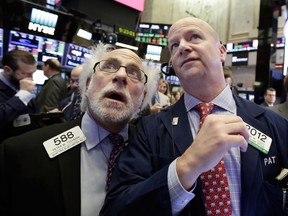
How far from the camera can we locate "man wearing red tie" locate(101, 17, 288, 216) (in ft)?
2.93

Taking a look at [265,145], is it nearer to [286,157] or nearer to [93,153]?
[286,157]

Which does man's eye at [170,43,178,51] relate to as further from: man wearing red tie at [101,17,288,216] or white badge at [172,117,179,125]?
white badge at [172,117,179,125]

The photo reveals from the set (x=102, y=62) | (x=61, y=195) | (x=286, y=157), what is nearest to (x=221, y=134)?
(x=286, y=157)

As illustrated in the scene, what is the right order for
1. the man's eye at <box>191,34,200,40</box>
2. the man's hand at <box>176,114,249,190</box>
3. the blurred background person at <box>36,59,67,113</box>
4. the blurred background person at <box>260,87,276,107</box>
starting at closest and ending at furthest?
the man's hand at <box>176,114,249,190</box>, the man's eye at <box>191,34,200,40</box>, the blurred background person at <box>36,59,67,113</box>, the blurred background person at <box>260,87,276,107</box>

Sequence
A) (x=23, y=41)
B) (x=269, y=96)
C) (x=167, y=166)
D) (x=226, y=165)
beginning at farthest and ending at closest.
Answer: (x=269, y=96) → (x=23, y=41) → (x=226, y=165) → (x=167, y=166)

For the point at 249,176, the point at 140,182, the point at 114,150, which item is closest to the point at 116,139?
the point at 114,150

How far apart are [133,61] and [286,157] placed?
0.91m

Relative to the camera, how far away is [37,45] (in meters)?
5.62

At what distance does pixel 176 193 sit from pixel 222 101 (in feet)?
1.86

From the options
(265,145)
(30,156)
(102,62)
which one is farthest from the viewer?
(102,62)

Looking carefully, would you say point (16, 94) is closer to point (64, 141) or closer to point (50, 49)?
point (64, 141)

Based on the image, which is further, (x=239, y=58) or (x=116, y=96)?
(x=239, y=58)

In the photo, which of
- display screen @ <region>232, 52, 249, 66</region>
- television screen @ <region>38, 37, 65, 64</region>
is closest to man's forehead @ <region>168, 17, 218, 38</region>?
television screen @ <region>38, 37, 65, 64</region>

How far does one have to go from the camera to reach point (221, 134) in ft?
2.82
